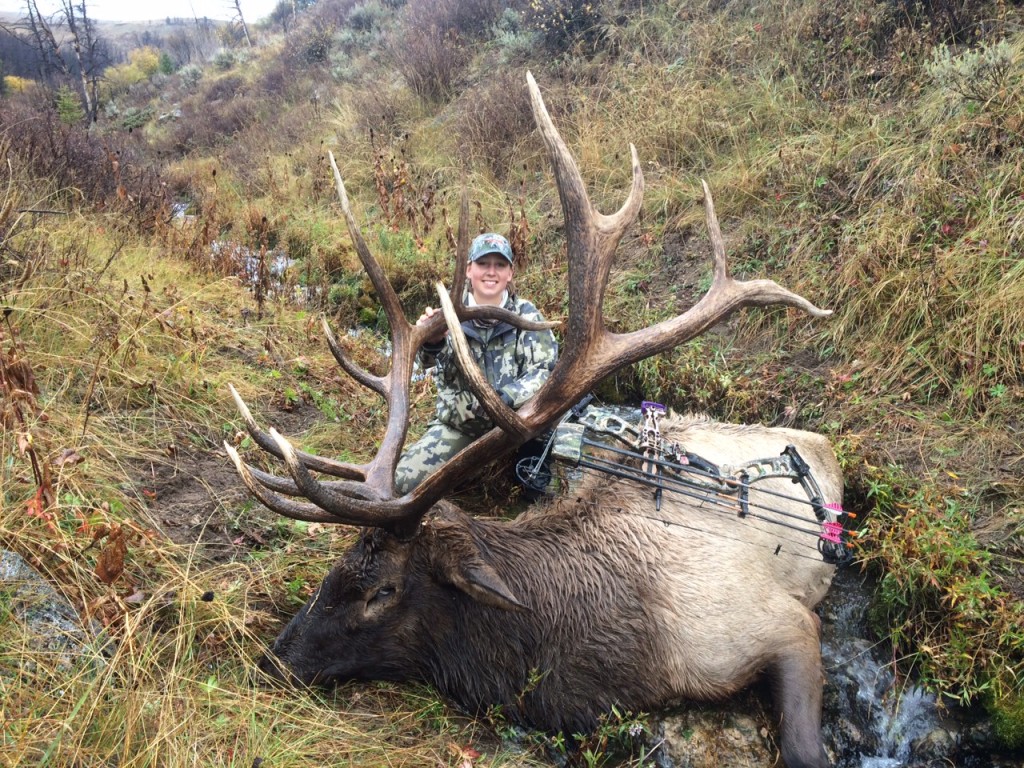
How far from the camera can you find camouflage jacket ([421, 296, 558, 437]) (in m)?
4.19

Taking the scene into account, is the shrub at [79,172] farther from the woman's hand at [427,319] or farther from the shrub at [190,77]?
the shrub at [190,77]

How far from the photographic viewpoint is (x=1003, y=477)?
3670 mm

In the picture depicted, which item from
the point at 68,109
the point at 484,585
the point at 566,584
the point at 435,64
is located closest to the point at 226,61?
the point at 68,109

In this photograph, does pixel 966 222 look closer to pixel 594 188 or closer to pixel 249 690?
pixel 594 188

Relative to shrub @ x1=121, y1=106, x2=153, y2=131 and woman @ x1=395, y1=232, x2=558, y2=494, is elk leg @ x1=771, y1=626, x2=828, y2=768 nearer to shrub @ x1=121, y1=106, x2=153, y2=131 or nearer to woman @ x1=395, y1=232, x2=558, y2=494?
woman @ x1=395, y1=232, x2=558, y2=494

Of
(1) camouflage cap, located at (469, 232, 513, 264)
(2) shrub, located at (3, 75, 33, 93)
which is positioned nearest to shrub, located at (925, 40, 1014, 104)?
(1) camouflage cap, located at (469, 232, 513, 264)

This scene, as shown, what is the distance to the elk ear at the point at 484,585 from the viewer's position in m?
2.87

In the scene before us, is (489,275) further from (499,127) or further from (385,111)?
(385,111)

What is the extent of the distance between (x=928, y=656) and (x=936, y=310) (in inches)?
88.0

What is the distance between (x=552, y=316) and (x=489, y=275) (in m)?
1.65

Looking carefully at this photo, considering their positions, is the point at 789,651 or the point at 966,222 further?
the point at 966,222

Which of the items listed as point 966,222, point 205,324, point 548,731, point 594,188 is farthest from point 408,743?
point 594,188

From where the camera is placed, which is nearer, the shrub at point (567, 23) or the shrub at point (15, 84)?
A: the shrub at point (567, 23)

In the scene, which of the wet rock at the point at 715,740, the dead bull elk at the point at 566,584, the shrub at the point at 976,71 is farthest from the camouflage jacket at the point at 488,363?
the shrub at the point at 976,71
